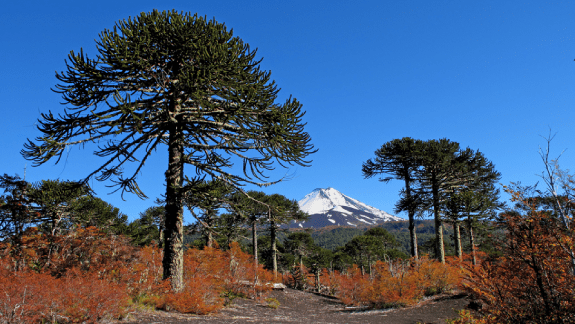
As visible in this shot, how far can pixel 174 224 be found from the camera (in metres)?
7.98

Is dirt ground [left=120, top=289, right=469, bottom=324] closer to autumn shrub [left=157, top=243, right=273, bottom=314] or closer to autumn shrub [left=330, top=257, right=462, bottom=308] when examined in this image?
autumn shrub [left=157, top=243, right=273, bottom=314]

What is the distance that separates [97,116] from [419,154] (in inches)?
621

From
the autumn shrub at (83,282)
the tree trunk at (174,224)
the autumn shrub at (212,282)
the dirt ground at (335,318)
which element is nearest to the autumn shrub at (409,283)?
the dirt ground at (335,318)

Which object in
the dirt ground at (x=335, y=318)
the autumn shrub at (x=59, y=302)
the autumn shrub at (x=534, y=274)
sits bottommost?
the dirt ground at (x=335, y=318)

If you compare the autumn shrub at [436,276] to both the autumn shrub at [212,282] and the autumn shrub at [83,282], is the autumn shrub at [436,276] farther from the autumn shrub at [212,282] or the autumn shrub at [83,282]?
the autumn shrub at [83,282]

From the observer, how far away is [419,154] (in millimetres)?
17438

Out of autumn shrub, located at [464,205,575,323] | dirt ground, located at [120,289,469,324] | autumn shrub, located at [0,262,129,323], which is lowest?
dirt ground, located at [120,289,469,324]

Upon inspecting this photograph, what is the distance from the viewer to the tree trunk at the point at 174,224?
7855 millimetres

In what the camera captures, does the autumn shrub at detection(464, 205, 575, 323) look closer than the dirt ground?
Yes

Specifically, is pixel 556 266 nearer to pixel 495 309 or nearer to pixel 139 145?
pixel 495 309

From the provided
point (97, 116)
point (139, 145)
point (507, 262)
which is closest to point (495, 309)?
point (507, 262)

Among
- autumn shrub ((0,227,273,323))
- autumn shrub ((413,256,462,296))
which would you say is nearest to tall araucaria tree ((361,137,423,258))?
autumn shrub ((413,256,462,296))

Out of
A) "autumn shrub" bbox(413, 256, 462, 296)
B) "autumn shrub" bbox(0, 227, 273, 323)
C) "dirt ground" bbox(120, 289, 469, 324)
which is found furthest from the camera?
"autumn shrub" bbox(413, 256, 462, 296)

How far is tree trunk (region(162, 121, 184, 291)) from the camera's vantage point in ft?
25.8
